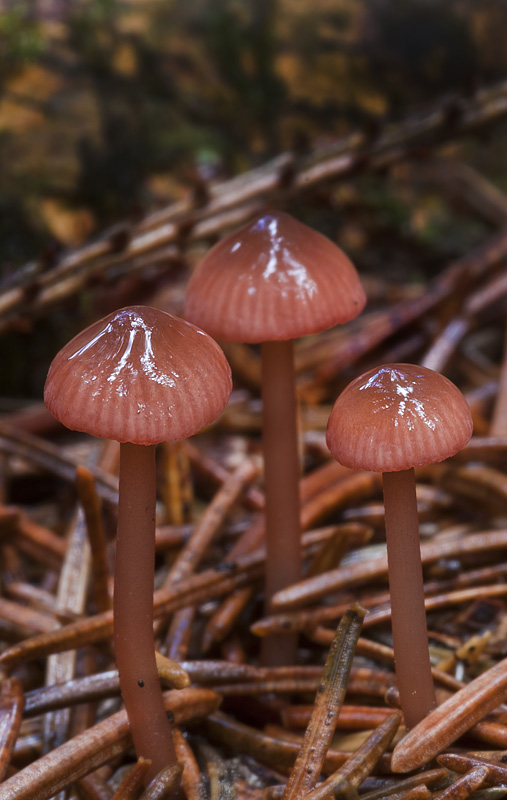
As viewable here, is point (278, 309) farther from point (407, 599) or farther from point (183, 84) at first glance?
point (183, 84)

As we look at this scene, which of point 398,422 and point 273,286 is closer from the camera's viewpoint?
point 398,422

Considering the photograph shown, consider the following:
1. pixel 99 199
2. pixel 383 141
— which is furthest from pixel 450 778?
pixel 99 199

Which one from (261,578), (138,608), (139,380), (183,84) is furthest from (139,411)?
(183,84)

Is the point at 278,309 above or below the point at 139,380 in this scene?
above

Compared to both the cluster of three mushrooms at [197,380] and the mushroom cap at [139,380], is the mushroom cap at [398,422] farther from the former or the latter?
the mushroom cap at [139,380]

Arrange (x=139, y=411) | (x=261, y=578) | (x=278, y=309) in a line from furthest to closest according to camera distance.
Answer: (x=261, y=578), (x=278, y=309), (x=139, y=411)

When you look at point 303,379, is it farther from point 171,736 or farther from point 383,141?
point 171,736
